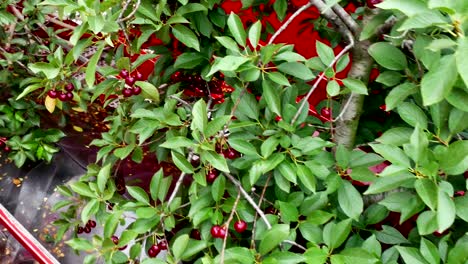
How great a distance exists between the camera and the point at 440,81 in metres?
0.66

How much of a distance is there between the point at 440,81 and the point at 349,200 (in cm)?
39

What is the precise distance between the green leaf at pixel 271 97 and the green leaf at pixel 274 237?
225mm

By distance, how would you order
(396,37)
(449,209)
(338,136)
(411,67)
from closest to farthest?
(449,209) < (396,37) < (411,67) < (338,136)

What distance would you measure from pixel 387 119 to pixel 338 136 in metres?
0.23

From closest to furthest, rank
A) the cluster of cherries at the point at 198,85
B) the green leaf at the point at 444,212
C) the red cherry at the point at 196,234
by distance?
1. the green leaf at the point at 444,212
2. the red cherry at the point at 196,234
3. the cluster of cherries at the point at 198,85

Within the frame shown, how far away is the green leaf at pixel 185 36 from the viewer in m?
1.10

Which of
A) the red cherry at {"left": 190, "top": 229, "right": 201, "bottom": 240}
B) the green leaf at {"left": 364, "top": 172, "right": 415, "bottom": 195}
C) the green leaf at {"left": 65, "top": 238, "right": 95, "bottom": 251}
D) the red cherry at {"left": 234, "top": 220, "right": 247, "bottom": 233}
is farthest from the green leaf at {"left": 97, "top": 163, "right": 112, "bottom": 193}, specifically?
the green leaf at {"left": 364, "top": 172, "right": 415, "bottom": 195}

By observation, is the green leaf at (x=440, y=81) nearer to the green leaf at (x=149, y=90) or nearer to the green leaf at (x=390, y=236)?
the green leaf at (x=390, y=236)

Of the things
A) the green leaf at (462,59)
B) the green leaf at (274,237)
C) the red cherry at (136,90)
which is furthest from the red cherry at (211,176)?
the green leaf at (462,59)

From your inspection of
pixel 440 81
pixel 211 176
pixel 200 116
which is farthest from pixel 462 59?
pixel 211 176

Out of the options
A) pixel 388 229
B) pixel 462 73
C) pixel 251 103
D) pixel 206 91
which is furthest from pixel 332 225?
pixel 206 91

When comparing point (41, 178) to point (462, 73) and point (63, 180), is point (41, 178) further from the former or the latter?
point (462, 73)

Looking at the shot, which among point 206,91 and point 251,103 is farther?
point 206,91

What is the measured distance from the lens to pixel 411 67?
3.26 ft
